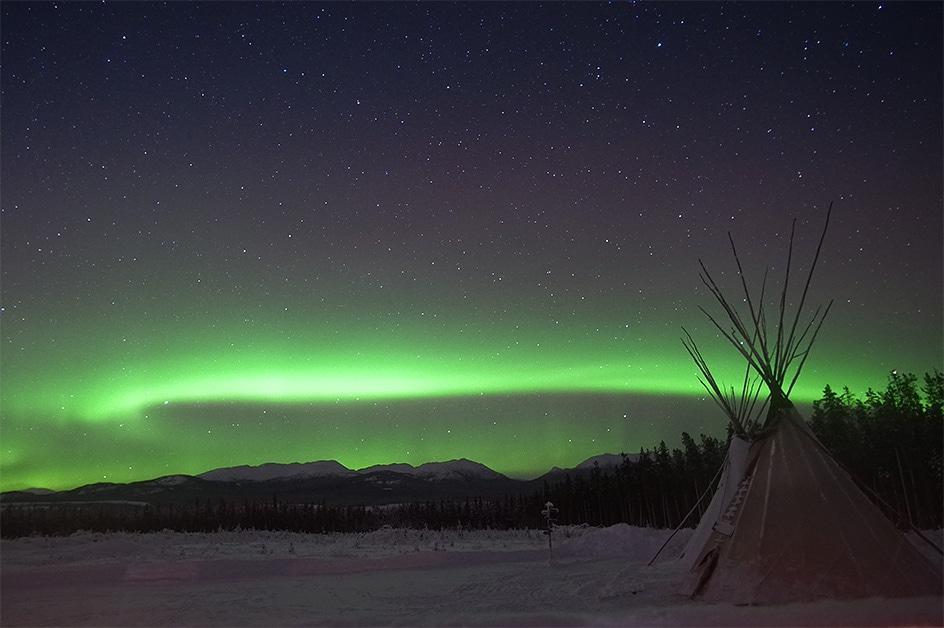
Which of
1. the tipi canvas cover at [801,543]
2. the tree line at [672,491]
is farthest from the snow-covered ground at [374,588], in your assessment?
the tree line at [672,491]

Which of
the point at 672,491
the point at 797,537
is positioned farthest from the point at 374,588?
the point at 672,491

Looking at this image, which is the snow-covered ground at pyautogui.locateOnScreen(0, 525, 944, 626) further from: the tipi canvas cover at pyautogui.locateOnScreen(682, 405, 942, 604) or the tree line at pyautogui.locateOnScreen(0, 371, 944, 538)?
the tree line at pyautogui.locateOnScreen(0, 371, 944, 538)

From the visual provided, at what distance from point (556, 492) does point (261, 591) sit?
112 ft

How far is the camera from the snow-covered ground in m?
5.73

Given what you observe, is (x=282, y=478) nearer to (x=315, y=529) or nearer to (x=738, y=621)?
(x=315, y=529)

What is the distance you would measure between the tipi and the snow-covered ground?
358mm

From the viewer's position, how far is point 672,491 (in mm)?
31844

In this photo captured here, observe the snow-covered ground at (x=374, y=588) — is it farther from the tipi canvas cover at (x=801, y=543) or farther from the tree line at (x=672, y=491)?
the tree line at (x=672, y=491)

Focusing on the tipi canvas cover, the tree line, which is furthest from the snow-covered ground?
the tree line

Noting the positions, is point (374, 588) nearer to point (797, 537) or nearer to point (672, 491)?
point (797, 537)

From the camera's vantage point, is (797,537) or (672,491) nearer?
(797,537)

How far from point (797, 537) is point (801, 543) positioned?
0.23ft

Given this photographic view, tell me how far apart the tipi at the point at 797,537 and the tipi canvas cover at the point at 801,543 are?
0.01 meters

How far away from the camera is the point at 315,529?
35750 millimetres
